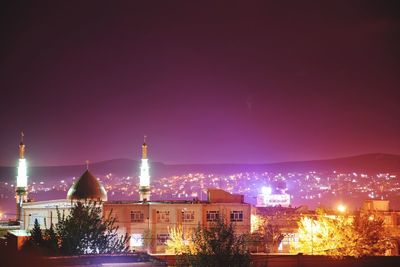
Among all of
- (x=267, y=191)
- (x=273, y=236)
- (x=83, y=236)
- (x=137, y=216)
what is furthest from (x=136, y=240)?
(x=267, y=191)

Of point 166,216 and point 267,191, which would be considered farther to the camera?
point 267,191

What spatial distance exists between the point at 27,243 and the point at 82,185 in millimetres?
29190

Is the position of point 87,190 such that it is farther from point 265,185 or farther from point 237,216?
point 265,185

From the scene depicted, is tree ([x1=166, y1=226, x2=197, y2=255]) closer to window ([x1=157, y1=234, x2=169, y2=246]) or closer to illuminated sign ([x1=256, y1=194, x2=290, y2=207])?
window ([x1=157, y1=234, x2=169, y2=246])

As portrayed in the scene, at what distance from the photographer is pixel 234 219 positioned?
58219mm

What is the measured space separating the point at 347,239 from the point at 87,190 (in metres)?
24.7

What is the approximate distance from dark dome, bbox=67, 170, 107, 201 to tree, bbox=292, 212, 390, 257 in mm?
20152

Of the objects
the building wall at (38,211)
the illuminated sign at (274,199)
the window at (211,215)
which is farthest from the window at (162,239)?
the illuminated sign at (274,199)

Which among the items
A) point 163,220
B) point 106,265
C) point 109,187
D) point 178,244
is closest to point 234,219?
point 163,220

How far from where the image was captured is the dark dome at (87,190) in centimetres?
6069

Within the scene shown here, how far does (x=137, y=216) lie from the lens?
2312 inches

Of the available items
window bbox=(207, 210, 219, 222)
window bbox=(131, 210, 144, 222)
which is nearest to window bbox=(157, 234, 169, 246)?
window bbox=(131, 210, 144, 222)

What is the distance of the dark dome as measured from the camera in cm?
6069

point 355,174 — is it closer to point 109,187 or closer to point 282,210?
point 109,187
